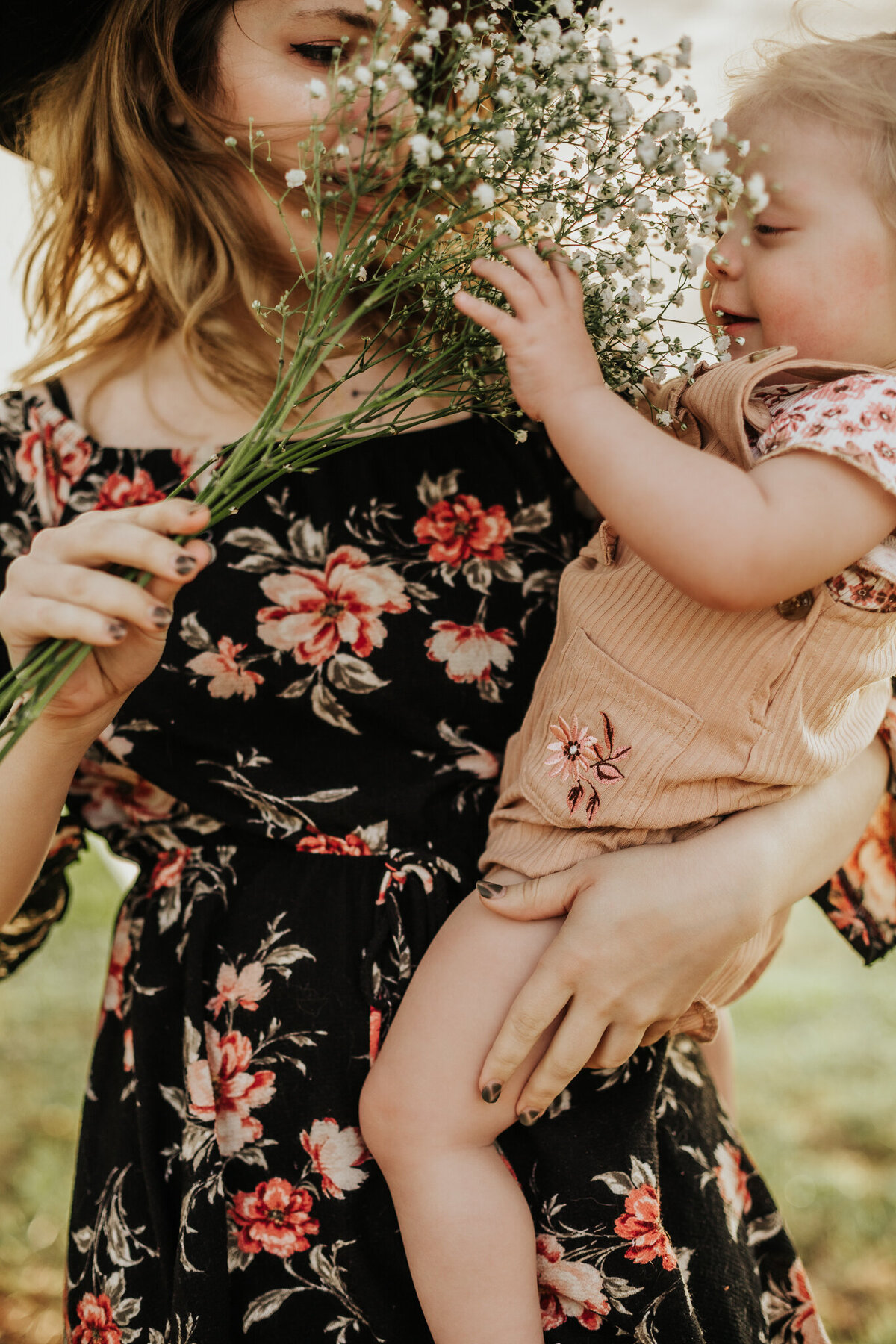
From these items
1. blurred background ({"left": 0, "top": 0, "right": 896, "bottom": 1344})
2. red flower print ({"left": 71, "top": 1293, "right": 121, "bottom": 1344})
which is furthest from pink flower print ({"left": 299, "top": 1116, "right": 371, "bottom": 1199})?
blurred background ({"left": 0, "top": 0, "right": 896, "bottom": 1344})

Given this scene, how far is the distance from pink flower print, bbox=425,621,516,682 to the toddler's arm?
0.52 m

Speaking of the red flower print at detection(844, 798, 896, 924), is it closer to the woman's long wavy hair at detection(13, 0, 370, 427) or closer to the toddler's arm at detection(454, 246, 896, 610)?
the toddler's arm at detection(454, 246, 896, 610)

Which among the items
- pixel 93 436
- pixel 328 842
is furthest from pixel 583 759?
pixel 93 436

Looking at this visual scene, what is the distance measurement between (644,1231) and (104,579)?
1.10 metres

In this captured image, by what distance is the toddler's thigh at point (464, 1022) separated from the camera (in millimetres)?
1318

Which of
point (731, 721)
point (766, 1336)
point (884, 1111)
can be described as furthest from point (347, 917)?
point (884, 1111)

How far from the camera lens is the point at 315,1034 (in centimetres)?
152

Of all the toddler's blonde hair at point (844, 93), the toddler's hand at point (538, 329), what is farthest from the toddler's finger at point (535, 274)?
the toddler's blonde hair at point (844, 93)

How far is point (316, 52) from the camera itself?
1522 millimetres

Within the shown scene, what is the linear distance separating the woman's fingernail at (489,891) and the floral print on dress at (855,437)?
0.59 metres

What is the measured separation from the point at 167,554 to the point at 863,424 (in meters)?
0.80

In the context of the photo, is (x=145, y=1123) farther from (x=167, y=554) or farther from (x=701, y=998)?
(x=167, y=554)

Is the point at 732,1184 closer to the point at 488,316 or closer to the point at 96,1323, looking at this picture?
the point at 96,1323

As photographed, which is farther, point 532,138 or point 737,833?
point 737,833
